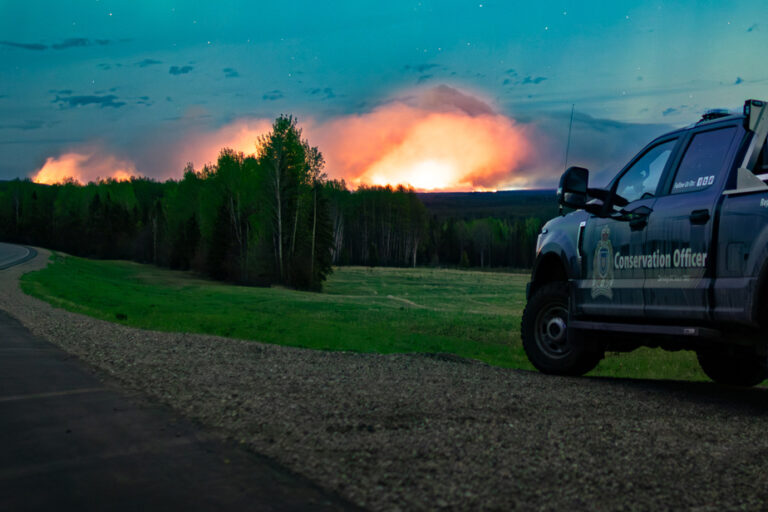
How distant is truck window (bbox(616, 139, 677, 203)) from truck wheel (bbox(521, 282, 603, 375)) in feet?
4.69

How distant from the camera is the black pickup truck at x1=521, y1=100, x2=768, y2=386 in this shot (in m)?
6.57

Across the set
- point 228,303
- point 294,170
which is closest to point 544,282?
point 228,303

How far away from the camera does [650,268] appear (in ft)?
25.3

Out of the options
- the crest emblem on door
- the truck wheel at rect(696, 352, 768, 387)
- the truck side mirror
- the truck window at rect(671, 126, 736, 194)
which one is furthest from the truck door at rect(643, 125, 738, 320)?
the truck wheel at rect(696, 352, 768, 387)

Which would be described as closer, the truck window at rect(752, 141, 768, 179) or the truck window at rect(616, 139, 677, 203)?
the truck window at rect(752, 141, 768, 179)

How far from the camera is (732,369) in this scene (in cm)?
936

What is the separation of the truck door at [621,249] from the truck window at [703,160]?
31 cm

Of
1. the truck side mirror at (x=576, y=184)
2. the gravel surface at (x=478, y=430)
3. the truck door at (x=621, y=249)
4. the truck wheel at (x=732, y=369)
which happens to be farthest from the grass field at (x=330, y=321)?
the gravel surface at (x=478, y=430)

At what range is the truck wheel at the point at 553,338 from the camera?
9.05 m

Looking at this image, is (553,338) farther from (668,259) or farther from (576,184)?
(668,259)

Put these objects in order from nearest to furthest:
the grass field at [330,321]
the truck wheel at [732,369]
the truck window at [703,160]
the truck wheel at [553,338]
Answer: the truck window at [703,160] < the truck wheel at [553,338] < the truck wheel at [732,369] < the grass field at [330,321]

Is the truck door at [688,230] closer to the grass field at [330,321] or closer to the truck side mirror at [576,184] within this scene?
the truck side mirror at [576,184]

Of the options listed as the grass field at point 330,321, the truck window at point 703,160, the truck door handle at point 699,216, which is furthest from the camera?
the grass field at point 330,321

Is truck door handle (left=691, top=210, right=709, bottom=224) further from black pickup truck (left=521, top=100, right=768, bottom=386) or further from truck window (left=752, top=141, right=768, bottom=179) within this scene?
truck window (left=752, top=141, right=768, bottom=179)
